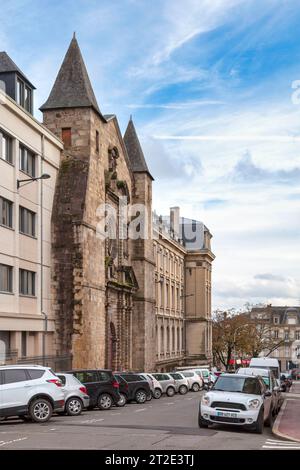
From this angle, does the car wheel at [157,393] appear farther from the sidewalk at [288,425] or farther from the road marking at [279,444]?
the road marking at [279,444]

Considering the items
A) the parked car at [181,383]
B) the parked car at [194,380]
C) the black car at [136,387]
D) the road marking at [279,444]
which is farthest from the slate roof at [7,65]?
the road marking at [279,444]

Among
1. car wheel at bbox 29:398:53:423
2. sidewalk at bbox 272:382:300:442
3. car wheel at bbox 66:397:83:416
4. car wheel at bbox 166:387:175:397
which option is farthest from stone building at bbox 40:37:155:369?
car wheel at bbox 29:398:53:423

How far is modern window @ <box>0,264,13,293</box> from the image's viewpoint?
34.5 metres

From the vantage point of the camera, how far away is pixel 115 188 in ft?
167

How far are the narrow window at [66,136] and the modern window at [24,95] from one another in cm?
494

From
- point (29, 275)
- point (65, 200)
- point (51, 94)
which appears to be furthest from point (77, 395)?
point (51, 94)

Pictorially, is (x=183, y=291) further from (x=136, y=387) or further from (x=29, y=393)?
(x=29, y=393)

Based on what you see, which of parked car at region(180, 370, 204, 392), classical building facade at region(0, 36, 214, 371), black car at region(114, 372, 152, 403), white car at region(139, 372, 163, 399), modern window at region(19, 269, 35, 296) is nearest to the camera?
black car at region(114, 372, 152, 403)

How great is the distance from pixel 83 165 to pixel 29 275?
787cm

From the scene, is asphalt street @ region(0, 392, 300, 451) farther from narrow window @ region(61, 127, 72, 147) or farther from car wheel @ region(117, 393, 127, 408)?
narrow window @ region(61, 127, 72, 147)

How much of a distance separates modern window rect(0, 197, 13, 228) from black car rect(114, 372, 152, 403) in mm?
8581

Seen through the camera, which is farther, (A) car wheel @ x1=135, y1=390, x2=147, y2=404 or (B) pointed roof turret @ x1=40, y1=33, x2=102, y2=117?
(B) pointed roof turret @ x1=40, y1=33, x2=102, y2=117
